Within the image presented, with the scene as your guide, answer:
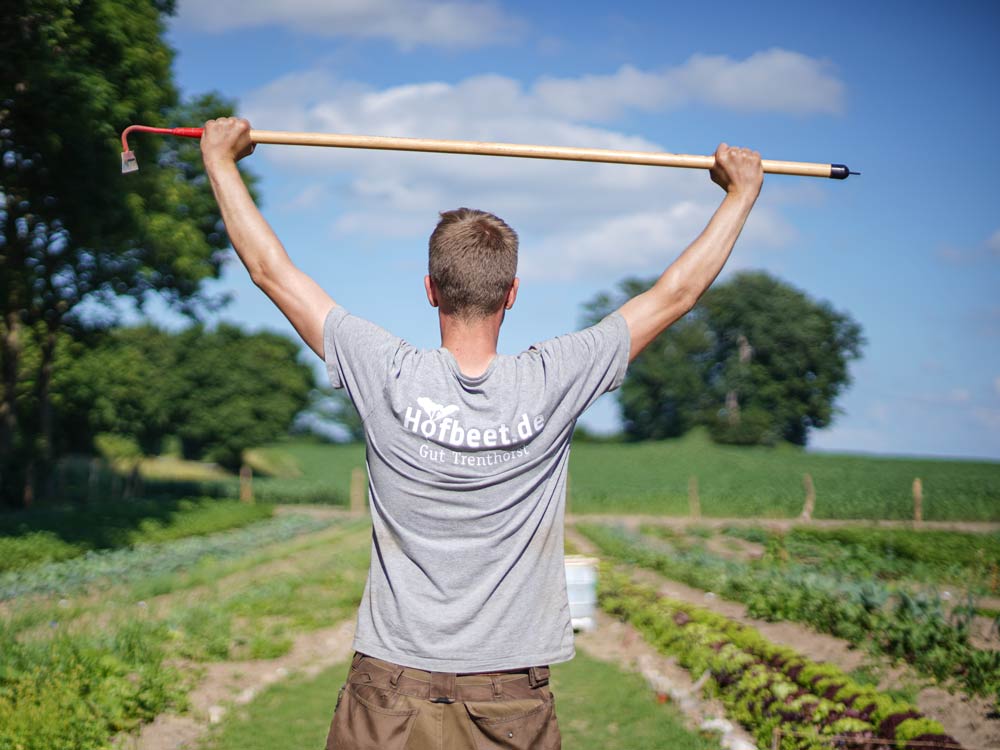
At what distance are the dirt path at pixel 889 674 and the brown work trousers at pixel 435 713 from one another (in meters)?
5.48

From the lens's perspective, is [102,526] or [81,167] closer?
[81,167]

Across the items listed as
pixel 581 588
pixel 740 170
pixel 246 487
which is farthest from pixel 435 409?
pixel 246 487

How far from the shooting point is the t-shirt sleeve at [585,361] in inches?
92.2

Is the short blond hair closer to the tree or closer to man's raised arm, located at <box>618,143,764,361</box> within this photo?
man's raised arm, located at <box>618,143,764,361</box>

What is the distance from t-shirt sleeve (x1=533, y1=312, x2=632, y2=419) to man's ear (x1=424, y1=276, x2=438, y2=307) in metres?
0.27

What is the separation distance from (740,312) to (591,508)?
121 ft

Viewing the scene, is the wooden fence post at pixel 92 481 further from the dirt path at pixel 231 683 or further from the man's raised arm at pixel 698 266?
the man's raised arm at pixel 698 266

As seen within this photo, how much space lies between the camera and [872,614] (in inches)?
388

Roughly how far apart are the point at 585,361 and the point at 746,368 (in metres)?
69.3

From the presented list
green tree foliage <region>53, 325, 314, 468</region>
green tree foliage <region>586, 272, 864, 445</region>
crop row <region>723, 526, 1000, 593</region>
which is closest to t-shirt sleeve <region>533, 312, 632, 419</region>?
crop row <region>723, 526, 1000, 593</region>

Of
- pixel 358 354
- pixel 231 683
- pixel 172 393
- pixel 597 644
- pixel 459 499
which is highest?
pixel 358 354

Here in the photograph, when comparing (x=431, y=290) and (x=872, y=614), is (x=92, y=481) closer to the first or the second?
(x=872, y=614)

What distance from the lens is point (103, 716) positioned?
21.5 feet

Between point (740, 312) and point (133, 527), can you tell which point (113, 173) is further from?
point (740, 312)
